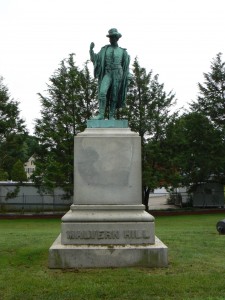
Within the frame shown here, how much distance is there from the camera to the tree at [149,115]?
98.7 feet

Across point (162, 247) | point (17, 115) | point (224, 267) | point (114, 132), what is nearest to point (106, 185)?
point (114, 132)

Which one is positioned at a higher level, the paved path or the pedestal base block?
the pedestal base block

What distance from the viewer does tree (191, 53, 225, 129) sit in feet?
123

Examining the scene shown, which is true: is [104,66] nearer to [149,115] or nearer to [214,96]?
[149,115]

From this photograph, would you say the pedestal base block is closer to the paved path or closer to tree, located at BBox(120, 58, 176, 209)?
tree, located at BBox(120, 58, 176, 209)

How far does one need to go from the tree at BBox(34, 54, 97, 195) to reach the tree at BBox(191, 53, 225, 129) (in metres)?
12.0

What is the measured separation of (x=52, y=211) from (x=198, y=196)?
42.3ft

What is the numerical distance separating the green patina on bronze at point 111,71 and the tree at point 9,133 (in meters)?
23.8

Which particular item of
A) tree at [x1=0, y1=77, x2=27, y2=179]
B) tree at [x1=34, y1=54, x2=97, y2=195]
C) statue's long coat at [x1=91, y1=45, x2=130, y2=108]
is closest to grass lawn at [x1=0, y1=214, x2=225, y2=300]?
statue's long coat at [x1=91, y1=45, x2=130, y2=108]

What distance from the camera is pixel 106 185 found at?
26.9 feet

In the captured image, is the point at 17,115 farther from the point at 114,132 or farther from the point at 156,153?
the point at 114,132

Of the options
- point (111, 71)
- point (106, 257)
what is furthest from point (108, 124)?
point (106, 257)

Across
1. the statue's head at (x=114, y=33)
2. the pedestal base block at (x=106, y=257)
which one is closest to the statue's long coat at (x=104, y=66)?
the statue's head at (x=114, y=33)

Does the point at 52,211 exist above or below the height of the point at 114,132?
below
